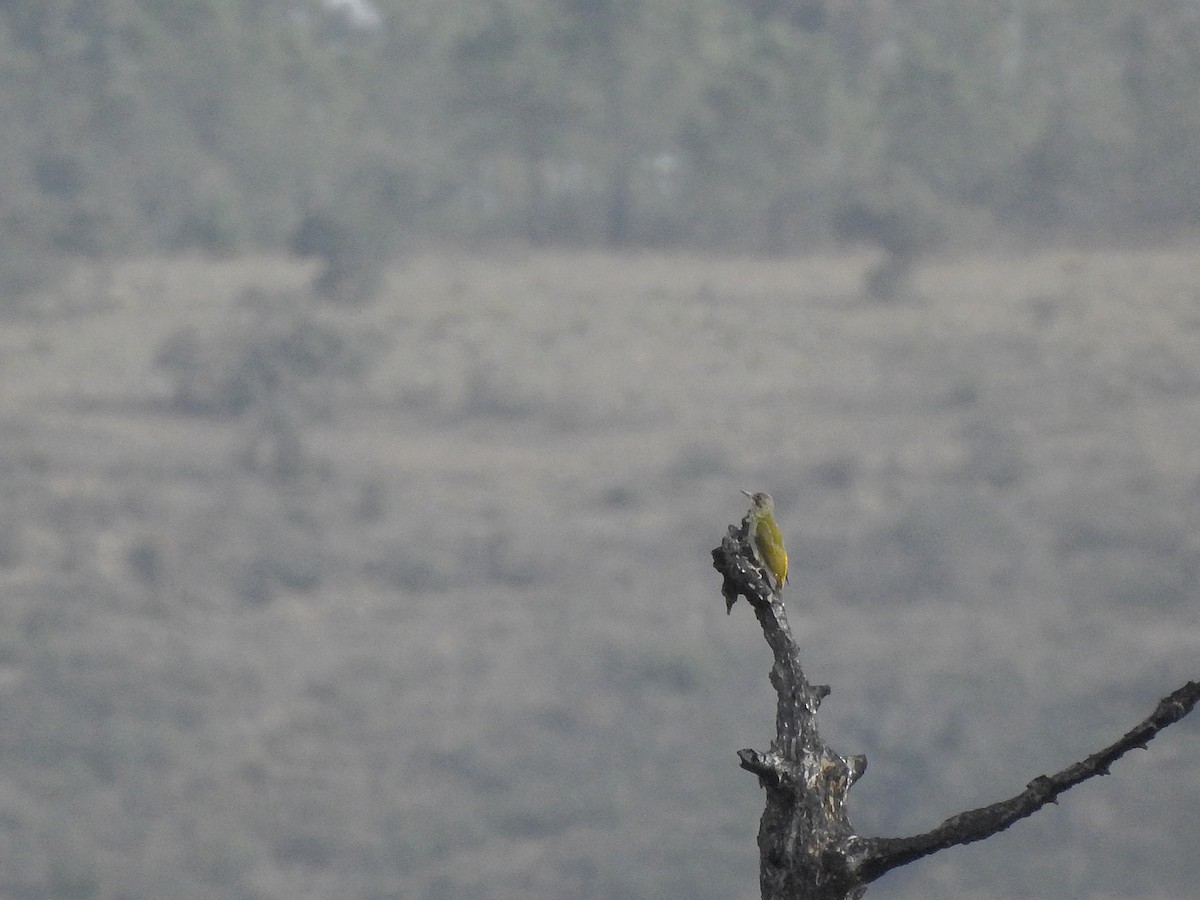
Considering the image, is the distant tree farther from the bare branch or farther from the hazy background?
the bare branch

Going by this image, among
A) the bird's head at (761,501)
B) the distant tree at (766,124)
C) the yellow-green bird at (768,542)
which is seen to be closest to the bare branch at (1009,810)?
the yellow-green bird at (768,542)

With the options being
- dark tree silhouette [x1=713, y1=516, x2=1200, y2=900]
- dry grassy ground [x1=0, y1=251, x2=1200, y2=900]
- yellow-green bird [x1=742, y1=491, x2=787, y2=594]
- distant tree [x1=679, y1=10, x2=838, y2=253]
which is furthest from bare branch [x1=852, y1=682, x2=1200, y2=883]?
distant tree [x1=679, y1=10, x2=838, y2=253]

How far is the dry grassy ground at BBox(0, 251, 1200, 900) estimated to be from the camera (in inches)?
1193

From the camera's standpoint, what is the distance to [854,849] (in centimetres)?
434

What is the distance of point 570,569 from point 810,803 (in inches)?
1337

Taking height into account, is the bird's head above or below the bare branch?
above

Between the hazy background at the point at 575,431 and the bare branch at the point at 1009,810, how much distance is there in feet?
79.2

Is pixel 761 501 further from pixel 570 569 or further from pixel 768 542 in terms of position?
pixel 570 569

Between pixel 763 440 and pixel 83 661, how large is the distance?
1640 centimetres

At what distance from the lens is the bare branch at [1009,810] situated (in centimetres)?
407

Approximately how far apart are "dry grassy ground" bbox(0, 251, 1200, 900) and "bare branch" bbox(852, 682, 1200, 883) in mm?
23911

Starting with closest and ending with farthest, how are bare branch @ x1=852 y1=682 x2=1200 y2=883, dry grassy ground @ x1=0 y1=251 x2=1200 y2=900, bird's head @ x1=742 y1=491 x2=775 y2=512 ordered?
bare branch @ x1=852 y1=682 x2=1200 y2=883
bird's head @ x1=742 y1=491 x2=775 y2=512
dry grassy ground @ x1=0 y1=251 x2=1200 y2=900

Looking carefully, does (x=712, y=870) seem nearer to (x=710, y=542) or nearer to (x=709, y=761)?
(x=709, y=761)

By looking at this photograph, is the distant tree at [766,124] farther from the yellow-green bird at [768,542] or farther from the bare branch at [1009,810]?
the bare branch at [1009,810]
